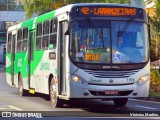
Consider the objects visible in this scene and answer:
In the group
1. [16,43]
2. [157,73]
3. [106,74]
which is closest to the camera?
[106,74]

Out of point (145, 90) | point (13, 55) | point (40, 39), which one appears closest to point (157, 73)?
point (13, 55)

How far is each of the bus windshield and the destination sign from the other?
0.85ft

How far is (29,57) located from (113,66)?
6.25 meters

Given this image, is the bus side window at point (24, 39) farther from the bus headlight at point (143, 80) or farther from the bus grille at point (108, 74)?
the bus headlight at point (143, 80)

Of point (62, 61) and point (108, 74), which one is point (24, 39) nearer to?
point (62, 61)

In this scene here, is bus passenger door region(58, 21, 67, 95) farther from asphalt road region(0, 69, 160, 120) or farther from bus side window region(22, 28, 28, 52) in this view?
bus side window region(22, 28, 28, 52)

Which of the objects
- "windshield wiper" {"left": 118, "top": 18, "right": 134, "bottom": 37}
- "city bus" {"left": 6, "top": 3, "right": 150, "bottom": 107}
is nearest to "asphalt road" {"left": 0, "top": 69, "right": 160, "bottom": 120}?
"city bus" {"left": 6, "top": 3, "right": 150, "bottom": 107}

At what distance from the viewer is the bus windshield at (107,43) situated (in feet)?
49.6

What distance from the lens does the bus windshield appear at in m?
15.1

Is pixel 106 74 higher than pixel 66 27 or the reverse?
the reverse

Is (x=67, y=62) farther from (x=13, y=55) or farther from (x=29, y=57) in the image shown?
(x=13, y=55)

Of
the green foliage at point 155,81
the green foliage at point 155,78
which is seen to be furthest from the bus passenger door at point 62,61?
the green foliage at point 155,78

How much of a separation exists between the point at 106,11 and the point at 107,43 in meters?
1.03

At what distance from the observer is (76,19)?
15344mm
